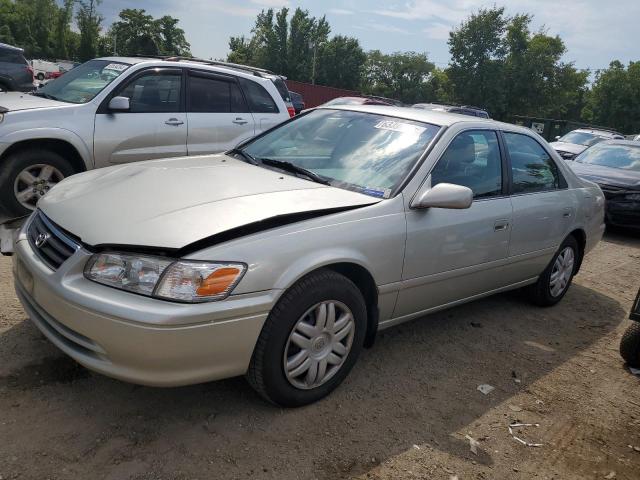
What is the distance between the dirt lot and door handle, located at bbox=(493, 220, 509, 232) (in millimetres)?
869

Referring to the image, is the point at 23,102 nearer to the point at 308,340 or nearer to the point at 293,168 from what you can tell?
the point at 293,168

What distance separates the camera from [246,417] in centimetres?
284

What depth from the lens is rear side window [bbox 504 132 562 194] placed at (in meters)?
4.32

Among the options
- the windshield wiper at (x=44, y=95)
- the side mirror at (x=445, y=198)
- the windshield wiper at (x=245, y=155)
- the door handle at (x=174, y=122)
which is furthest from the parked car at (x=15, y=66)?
the side mirror at (x=445, y=198)

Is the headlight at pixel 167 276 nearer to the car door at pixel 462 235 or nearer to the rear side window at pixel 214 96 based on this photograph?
the car door at pixel 462 235

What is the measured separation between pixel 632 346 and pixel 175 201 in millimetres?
3342

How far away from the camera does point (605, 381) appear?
12.5ft

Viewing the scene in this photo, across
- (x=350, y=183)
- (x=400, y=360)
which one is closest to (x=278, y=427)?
(x=400, y=360)

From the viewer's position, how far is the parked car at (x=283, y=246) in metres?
2.45

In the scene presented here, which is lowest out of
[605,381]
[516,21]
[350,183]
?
[605,381]

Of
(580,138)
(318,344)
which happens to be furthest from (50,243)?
(580,138)

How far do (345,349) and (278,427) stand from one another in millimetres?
562

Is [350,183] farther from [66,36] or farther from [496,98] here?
[66,36]

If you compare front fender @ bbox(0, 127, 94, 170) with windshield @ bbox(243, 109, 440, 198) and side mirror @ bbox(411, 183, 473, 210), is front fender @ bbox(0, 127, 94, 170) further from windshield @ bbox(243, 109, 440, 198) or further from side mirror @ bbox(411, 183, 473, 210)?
side mirror @ bbox(411, 183, 473, 210)
